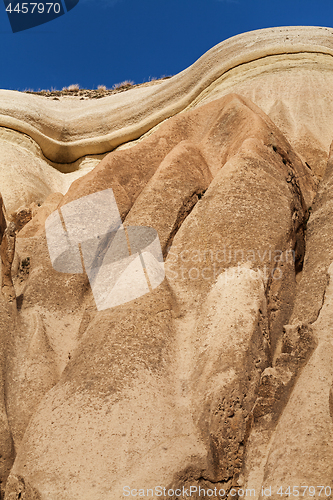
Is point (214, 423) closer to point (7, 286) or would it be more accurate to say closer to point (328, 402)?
point (328, 402)

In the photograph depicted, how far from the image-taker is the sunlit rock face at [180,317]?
5.66 m

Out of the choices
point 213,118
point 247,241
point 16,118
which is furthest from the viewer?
point 16,118

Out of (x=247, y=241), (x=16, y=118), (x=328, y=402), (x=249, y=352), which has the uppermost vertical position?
(x=16, y=118)

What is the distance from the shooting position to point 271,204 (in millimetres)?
7977

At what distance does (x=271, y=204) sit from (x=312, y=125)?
12.6 ft

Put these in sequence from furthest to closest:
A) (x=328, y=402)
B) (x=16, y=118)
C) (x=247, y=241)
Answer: (x=16, y=118), (x=247, y=241), (x=328, y=402)

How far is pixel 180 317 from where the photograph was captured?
7.21 meters

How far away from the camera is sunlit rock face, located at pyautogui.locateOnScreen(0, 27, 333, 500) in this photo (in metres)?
5.66

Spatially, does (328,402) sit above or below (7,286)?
below

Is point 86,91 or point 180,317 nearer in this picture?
point 180,317

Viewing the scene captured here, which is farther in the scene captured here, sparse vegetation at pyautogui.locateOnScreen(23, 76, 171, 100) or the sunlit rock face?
sparse vegetation at pyautogui.locateOnScreen(23, 76, 171, 100)

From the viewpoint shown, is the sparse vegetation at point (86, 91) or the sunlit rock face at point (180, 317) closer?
the sunlit rock face at point (180, 317)

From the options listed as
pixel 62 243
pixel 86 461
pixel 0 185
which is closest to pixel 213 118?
pixel 62 243

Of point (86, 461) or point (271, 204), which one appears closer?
point (86, 461)
